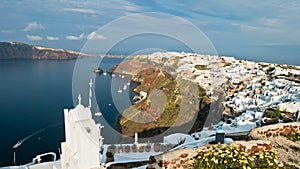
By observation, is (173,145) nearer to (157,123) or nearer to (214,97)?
(157,123)

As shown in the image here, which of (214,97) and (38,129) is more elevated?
(214,97)

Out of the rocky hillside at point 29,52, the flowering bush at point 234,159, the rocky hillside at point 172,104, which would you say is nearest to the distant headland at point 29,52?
the rocky hillside at point 29,52

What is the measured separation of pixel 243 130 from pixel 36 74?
116 feet

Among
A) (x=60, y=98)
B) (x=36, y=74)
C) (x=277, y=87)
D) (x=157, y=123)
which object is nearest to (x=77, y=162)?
(x=157, y=123)

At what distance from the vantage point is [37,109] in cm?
1953

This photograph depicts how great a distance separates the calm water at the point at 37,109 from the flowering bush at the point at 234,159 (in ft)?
22.5

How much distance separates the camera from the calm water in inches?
495

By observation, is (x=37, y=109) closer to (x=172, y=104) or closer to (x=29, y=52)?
(x=172, y=104)

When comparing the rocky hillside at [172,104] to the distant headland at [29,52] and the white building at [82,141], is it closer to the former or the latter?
the white building at [82,141]

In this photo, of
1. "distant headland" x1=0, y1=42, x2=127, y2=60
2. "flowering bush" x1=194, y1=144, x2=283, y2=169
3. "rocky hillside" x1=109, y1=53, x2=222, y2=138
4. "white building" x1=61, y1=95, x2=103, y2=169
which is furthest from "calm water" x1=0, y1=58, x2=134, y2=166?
"distant headland" x1=0, y1=42, x2=127, y2=60

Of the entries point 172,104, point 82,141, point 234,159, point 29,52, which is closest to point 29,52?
point 29,52

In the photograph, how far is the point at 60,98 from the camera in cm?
2283

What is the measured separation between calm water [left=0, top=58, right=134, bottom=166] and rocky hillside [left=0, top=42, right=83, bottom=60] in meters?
16.0

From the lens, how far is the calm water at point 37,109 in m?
12.6
